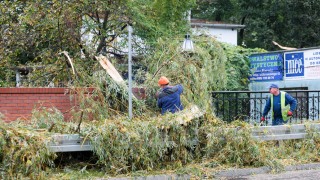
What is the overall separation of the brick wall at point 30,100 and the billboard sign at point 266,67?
863 centimetres

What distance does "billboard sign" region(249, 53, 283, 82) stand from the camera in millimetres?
18109

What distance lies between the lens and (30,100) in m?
11.4

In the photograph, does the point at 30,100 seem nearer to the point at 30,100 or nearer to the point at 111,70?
the point at 30,100

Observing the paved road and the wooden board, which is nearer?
the paved road

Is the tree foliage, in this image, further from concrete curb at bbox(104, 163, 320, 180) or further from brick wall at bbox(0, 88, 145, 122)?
concrete curb at bbox(104, 163, 320, 180)

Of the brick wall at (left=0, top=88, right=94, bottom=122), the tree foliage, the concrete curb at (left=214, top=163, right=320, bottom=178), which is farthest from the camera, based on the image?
the tree foliage

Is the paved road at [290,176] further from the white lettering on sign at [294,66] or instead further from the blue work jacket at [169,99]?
the white lettering on sign at [294,66]

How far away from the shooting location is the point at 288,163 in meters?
9.37

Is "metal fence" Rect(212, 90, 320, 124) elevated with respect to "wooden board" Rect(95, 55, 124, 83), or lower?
lower

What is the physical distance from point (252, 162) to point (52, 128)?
351cm

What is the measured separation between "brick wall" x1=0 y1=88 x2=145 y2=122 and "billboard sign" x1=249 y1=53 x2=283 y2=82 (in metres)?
8.63

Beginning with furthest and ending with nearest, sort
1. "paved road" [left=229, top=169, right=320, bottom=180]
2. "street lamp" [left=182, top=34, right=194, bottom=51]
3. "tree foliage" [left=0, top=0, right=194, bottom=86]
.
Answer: "tree foliage" [left=0, top=0, right=194, bottom=86]
"street lamp" [left=182, top=34, right=194, bottom=51]
"paved road" [left=229, top=169, right=320, bottom=180]

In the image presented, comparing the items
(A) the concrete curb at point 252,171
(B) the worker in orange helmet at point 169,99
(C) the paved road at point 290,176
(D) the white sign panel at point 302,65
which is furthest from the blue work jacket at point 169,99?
(D) the white sign panel at point 302,65

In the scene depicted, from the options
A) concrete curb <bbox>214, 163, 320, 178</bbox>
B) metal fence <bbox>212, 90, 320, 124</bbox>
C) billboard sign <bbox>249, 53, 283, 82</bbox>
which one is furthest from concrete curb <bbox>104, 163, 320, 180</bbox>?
billboard sign <bbox>249, 53, 283, 82</bbox>
